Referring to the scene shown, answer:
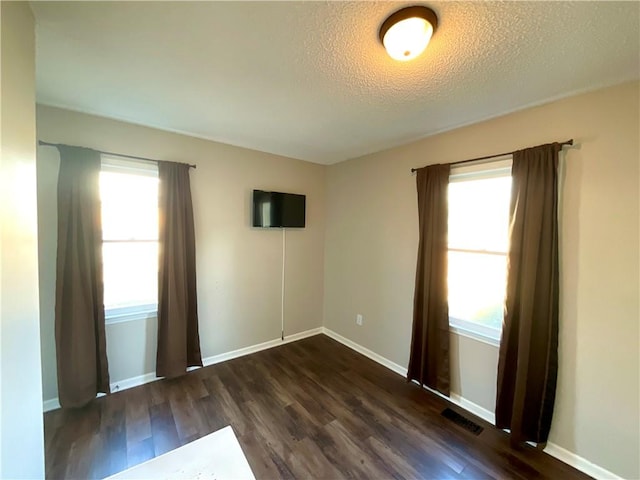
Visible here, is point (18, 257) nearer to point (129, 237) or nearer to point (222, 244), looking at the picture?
point (129, 237)

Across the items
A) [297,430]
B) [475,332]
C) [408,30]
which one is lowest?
[297,430]

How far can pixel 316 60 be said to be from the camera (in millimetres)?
1438

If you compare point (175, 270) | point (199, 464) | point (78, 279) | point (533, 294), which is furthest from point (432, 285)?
point (78, 279)

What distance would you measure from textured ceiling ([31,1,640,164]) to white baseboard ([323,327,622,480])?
2.48m

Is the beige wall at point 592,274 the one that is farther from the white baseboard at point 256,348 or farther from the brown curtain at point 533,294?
the white baseboard at point 256,348

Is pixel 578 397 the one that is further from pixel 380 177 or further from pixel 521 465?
pixel 380 177

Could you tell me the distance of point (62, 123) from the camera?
6.89 ft

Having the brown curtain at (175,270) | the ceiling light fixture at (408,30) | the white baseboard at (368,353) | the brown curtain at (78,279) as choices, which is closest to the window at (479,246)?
the white baseboard at (368,353)

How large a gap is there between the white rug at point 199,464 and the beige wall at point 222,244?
3.79 feet

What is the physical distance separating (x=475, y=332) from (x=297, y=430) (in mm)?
1714

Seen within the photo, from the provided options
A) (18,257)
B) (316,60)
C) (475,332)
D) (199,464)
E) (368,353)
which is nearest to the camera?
(18,257)

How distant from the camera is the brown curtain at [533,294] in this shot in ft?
5.79

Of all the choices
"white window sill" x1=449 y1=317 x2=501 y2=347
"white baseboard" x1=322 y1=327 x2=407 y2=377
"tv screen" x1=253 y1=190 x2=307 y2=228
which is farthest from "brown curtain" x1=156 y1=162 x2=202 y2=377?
"white window sill" x1=449 y1=317 x2=501 y2=347

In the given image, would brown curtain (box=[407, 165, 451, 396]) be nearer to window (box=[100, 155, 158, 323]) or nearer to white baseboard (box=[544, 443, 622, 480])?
white baseboard (box=[544, 443, 622, 480])
